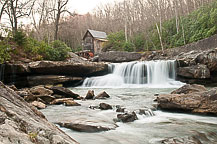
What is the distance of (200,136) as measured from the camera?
11.1 ft

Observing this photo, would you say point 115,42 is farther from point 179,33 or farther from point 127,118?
point 127,118

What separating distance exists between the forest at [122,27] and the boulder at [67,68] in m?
1.74

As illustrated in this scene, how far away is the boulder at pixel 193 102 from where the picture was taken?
4.61 meters

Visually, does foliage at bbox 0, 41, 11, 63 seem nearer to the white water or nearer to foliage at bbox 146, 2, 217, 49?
the white water

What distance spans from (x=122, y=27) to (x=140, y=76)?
2788cm

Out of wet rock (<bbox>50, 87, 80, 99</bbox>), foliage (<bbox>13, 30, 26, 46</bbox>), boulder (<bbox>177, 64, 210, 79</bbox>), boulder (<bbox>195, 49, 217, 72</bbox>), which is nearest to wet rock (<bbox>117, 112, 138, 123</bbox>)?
wet rock (<bbox>50, 87, 80, 99</bbox>)

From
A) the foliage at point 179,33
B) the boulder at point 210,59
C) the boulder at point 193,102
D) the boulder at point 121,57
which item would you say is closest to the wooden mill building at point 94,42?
the foliage at point 179,33

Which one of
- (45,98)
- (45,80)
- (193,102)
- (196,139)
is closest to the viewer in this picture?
(196,139)

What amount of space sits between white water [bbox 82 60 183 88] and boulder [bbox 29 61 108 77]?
824 millimetres

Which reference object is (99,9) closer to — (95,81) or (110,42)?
(110,42)

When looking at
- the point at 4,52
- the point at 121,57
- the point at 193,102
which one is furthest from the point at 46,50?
the point at 193,102

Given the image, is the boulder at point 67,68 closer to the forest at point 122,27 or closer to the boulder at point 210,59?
the forest at point 122,27

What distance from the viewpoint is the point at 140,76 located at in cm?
1544

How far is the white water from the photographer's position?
1438 centimetres
